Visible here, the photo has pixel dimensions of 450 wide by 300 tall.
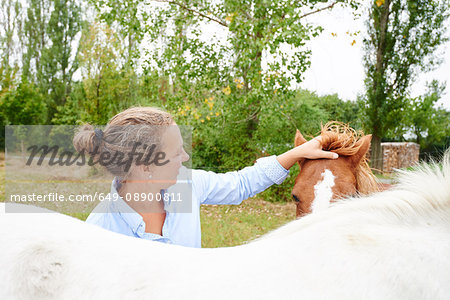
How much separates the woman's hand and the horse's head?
5 cm

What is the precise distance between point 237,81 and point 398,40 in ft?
26.9

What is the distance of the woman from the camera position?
6.30 feet

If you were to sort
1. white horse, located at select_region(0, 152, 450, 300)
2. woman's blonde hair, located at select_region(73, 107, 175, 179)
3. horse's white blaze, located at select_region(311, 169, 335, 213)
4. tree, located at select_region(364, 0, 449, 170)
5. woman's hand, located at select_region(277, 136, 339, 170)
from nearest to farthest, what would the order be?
white horse, located at select_region(0, 152, 450, 300)
woman's blonde hair, located at select_region(73, 107, 175, 179)
horse's white blaze, located at select_region(311, 169, 335, 213)
woman's hand, located at select_region(277, 136, 339, 170)
tree, located at select_region(364, 0, 449, 170)

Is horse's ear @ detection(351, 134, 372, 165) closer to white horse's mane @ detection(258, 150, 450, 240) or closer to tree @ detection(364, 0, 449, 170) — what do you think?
white horse's mane @ detection(258, 150, 450, 240)

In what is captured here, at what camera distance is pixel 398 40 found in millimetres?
12414

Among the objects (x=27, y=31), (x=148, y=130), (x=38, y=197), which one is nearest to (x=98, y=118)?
(x=38, y=197)

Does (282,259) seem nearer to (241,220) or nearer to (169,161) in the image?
(169,161)

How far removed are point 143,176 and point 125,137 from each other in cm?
28

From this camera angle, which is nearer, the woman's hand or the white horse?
the white horse

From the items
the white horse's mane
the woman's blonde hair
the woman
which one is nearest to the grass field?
the woman

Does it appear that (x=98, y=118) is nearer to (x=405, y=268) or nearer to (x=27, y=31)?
(x=405, y=268)

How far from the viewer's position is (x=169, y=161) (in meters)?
2.01

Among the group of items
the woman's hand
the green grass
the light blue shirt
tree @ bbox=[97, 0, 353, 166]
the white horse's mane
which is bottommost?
the green grass

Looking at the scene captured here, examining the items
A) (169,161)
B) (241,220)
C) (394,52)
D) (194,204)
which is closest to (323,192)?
(194,204)
